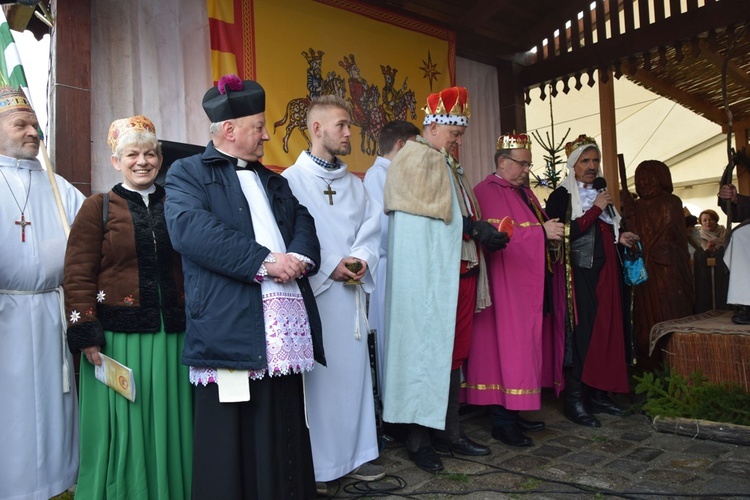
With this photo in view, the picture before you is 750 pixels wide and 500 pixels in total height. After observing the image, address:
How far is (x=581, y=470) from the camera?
3.32 metres

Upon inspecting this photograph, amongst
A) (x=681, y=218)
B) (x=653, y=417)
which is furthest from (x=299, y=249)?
(x=681, y=218)

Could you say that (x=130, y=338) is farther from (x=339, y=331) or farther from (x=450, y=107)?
(x=450, y=107)

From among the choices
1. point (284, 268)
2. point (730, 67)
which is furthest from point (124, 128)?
point (730, 67)

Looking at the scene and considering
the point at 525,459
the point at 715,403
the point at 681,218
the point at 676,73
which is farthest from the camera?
the point at 676,73

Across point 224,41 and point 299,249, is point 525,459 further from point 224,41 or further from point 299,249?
point 224,41

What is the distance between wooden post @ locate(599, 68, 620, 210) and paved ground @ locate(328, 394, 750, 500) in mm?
3907

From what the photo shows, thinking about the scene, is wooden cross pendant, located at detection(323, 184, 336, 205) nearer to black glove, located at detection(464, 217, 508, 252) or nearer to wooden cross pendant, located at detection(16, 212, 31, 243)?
black glove, located at detection(464, 217, 508, 252)

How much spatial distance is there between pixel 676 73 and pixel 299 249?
277 inches

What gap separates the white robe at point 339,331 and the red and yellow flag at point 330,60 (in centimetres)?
157

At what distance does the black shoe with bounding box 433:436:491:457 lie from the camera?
3.59 m

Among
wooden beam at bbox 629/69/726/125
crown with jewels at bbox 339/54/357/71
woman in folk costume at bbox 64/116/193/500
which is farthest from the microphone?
wooden beam at bbox 629/69/726/125

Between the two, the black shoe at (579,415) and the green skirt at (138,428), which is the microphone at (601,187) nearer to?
the black shoe at (579,415)

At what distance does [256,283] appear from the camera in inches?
95.7

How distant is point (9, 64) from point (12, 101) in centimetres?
26
